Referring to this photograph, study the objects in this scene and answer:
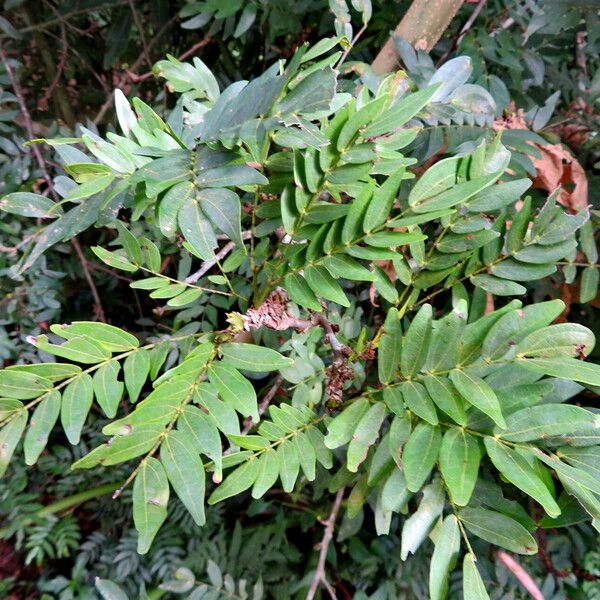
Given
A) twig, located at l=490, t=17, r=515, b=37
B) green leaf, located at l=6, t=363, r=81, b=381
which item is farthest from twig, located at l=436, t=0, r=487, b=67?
green leaf, located at l=6, t=363, r=81, b=381

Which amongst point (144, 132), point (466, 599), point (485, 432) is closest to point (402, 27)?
point (144, 132)

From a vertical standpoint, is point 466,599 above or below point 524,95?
below

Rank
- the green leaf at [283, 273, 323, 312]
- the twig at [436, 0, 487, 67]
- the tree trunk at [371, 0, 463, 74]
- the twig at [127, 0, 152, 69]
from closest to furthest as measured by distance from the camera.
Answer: the green leaf at [283, 273, 323, 312] → the tree trunk at [371, 0, 463, 74] → the twig at [436, 0, 487, 67] → the twig at [127, 0, 152, 69]

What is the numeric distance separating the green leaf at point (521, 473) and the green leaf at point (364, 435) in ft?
0.30

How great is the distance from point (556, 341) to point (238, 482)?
278 millimetres

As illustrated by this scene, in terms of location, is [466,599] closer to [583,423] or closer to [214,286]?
[583,423]

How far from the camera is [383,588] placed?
0.80 meters

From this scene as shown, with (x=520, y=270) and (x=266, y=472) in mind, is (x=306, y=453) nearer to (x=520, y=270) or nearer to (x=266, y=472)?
(x=266, y=472)

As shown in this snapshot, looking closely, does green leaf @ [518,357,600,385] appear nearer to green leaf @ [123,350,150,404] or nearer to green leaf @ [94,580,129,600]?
green leaf @ [123,350,150,404]

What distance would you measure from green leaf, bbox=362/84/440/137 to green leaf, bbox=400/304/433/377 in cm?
14

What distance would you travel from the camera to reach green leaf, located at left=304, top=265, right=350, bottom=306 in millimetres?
405

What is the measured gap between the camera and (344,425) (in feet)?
1.32

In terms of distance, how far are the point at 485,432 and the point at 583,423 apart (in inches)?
2.5

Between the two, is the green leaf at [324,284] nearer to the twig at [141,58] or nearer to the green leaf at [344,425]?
the green leaf at [344,425]
